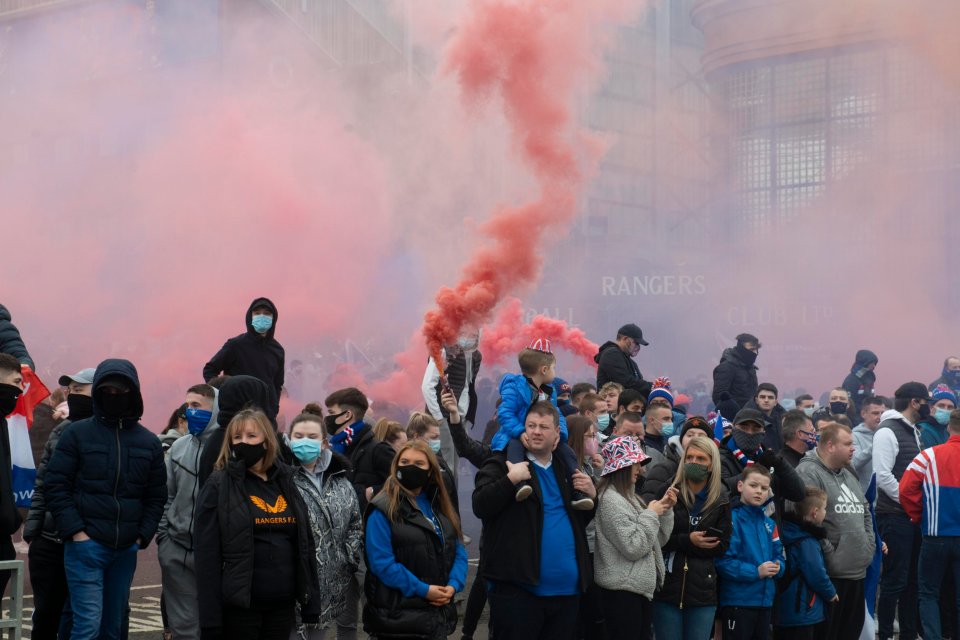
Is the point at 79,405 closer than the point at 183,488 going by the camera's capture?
No

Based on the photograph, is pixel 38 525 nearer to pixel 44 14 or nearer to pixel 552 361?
pixel 552 361

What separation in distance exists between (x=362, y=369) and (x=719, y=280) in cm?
1089

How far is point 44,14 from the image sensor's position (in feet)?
85.5

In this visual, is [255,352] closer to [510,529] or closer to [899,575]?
[510,529]

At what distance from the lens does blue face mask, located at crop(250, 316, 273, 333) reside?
8766mm

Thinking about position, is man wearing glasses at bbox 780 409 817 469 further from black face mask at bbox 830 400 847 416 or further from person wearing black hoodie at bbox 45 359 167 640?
black face mask at bbox 830 400 847 416

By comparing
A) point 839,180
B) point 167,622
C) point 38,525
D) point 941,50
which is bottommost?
point 167,622

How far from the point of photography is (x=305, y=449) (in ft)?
19.8

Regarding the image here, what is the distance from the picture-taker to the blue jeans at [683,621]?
266 inches

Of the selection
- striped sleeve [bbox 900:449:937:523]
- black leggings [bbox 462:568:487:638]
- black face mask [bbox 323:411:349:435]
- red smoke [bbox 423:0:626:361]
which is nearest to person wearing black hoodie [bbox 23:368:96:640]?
black face mask [bbox 323:411:349:435]

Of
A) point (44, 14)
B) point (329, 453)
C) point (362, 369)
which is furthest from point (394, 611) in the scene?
point (44, 14)

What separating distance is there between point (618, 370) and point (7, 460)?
5942 millimetres

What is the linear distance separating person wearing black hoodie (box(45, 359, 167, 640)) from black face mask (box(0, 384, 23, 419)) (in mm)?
375

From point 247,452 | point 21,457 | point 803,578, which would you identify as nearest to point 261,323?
point 21,457
